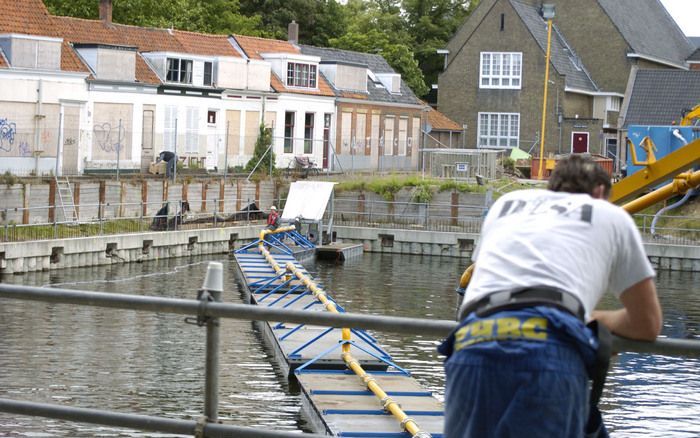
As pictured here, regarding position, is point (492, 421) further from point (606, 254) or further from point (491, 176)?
point (491, 176)

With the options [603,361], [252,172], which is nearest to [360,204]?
[252,172]

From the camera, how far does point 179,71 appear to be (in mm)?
53688

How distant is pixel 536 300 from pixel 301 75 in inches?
2293

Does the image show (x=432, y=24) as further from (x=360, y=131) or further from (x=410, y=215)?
(x=410, y=215)

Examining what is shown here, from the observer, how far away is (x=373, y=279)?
39.0 metres

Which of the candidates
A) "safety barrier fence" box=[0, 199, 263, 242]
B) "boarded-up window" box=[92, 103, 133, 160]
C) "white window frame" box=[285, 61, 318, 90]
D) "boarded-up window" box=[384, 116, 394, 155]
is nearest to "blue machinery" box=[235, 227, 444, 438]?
"safety barrier fence" box=[0, 199, 263, 242]

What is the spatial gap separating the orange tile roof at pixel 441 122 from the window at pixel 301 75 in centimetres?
1101

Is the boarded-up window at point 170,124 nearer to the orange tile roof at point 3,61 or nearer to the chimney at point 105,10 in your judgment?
the chimney at point 105,10

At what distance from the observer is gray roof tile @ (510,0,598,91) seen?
68.8 metres

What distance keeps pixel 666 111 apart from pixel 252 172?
25312 millimetres

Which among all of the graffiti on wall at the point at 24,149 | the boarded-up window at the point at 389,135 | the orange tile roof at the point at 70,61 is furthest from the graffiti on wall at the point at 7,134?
the boarded-up window at the point at 389,135

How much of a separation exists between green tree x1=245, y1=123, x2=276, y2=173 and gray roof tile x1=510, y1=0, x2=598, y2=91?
2080cm

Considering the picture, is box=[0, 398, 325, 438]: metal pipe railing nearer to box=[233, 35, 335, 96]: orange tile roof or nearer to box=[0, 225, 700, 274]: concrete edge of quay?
box=[0, 225, 700, 274]: concrete edge of quay

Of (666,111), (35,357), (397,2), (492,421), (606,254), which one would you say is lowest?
(35,357)
